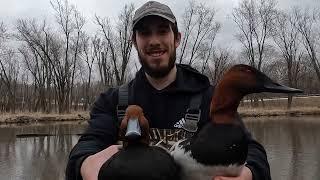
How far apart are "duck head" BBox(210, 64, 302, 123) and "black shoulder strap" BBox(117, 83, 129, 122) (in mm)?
683

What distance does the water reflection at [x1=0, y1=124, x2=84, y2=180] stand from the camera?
456 inches

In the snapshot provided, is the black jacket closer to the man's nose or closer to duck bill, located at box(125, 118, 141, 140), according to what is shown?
the man's nose

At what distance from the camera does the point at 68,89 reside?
41719 mm

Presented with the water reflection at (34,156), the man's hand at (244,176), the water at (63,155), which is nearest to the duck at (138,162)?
the man's hand at (244,176)

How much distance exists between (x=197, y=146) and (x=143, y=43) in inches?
33.8

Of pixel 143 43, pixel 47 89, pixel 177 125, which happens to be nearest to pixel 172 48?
pixel 143 43

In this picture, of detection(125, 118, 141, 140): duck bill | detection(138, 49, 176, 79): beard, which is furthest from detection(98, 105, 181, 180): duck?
detection(138, 49, 176, 79): beard

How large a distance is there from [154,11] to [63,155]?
12916mm

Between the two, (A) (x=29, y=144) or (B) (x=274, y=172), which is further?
(A) (x=29, y=144)

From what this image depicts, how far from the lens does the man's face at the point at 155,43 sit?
2666mm

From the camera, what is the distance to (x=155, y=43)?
8.73 feet

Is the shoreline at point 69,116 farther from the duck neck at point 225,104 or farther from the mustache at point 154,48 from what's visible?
the duck neck at point 225,104

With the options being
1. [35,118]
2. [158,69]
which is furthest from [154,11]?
[35,118]

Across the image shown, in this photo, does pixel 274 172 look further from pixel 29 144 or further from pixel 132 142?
pixel 29 144
